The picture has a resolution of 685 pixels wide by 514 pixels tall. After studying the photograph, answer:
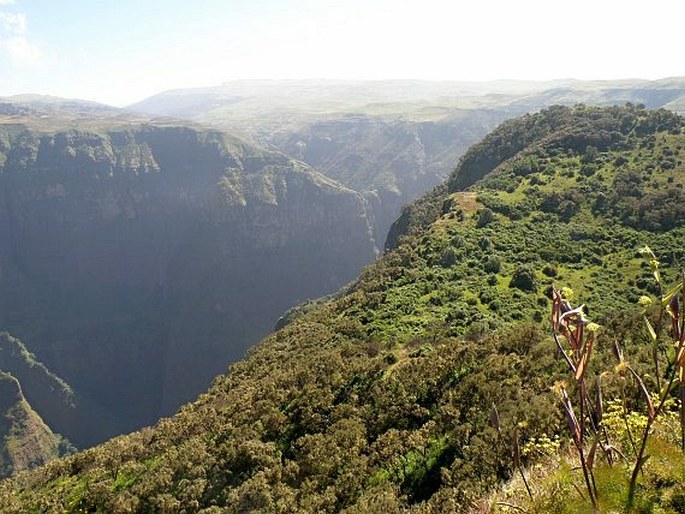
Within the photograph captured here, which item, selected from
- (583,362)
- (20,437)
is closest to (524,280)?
(583,362)

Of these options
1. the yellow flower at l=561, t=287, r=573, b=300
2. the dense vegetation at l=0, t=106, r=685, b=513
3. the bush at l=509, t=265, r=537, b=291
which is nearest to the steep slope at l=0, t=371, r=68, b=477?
the dense vegetation at l=0, t=106, r=685, b=513

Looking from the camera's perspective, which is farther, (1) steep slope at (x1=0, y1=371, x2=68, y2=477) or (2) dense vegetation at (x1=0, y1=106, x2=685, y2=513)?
(1) steep slope at (x1=0, y1=371, x2=68, y2=477)

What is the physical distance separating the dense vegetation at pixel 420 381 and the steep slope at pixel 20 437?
111734 mm

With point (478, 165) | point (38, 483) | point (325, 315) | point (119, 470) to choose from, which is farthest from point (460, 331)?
point (478, 165)

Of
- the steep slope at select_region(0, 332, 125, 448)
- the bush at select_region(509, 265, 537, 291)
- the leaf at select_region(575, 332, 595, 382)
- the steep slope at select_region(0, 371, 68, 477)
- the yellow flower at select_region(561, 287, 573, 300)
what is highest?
the yellow flower at select_region(561, 287, 573, 300)

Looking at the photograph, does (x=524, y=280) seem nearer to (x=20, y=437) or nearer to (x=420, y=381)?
(x=420, y=381)

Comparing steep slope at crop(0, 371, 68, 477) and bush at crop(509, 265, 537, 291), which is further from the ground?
bush at crop(509, 265, 537, 291)

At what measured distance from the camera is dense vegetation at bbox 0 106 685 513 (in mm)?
21859

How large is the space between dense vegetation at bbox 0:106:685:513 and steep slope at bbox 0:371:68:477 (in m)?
112

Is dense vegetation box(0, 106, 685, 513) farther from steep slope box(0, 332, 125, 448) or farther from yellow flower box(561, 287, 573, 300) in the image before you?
steep slope box(0, 332, 125, 448)

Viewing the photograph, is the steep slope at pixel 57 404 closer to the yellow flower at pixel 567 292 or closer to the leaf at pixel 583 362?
the yellow flower at pixel 567 292

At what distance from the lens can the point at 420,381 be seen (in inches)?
1166

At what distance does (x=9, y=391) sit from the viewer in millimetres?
154000

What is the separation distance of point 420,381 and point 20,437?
154517 millimetres
